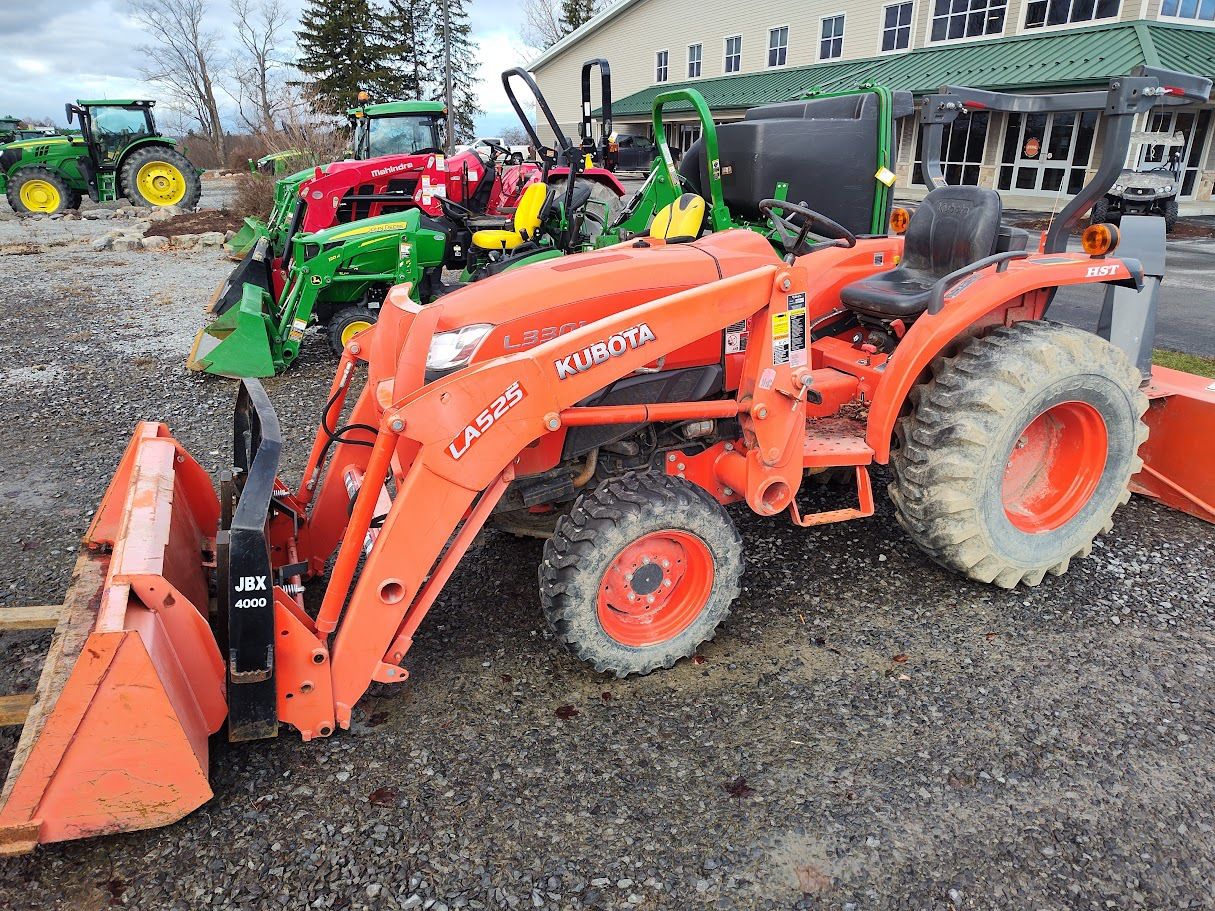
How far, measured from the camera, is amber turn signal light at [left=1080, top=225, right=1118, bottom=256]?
3.46m

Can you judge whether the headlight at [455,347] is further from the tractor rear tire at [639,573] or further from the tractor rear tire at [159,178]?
the tractor rear tire at [159,178]

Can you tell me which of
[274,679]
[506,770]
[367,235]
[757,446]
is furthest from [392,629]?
[367,235]

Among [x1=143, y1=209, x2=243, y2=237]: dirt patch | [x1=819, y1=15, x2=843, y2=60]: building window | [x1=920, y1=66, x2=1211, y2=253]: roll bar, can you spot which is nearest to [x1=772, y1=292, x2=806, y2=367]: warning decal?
[x1=920, y1=66, x2=1211, y2=253]: roll bar

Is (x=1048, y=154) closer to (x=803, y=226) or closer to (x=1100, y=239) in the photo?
(x=1100, y=239)

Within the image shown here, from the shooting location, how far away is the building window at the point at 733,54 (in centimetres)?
2660

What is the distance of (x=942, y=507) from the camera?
10.5 feet

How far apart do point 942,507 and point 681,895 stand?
1.78m

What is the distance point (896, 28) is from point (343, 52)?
86.7 ft

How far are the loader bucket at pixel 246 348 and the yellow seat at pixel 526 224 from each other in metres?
2.05

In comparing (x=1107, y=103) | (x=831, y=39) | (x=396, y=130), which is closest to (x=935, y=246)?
(x=1107, y=103)

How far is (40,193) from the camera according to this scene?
1895 cm

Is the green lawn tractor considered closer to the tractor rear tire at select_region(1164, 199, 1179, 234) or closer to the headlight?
the headlight

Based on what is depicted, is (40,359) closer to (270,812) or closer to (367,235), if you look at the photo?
(367,235)

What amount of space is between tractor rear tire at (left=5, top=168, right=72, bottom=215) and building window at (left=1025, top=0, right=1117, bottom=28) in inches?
871
